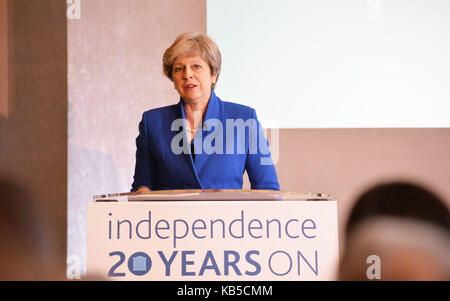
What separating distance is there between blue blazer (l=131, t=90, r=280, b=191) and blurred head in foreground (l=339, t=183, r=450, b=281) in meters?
0.90

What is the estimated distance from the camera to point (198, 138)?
1611 millimetres

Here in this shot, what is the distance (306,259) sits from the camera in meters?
0.86

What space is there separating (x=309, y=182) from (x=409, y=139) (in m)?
0.55

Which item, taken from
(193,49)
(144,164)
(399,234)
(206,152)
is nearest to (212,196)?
(206,152)

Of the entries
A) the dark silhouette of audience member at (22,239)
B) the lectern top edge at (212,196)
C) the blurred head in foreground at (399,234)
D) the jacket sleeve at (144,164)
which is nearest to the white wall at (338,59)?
the blurred head in foreground at (399,234)

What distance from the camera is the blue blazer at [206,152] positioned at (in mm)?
1597

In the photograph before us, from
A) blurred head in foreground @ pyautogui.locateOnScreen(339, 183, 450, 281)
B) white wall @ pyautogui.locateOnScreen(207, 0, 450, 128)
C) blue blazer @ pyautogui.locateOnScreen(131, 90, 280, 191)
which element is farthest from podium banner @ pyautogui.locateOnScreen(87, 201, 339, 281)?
blurred head in foreground @ pyautogui.locateOnScreen(339, 183, 450, 281)

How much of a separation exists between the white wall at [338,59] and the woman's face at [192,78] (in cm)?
57

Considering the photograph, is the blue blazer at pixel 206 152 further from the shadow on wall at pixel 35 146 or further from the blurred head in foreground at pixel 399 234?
the blurred head in foreground at pixel 399 234

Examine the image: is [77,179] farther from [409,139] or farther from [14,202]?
[409,139]

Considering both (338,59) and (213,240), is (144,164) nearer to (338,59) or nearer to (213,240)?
(213,240)

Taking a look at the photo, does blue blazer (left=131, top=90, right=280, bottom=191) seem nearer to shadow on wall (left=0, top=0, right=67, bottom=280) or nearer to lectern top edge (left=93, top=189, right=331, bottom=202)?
lectern top edge (left=93, top=189, right=331, bottom=202)

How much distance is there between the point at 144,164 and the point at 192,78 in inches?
14.1

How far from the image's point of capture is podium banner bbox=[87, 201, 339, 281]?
2.79ft
